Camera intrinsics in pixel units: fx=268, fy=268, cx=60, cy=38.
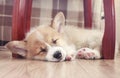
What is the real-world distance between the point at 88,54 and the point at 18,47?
0.37 m

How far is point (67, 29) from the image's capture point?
165cm

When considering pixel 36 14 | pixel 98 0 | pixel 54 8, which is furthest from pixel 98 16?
pixel 36 14

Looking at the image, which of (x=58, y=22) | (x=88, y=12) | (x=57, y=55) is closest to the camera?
(x=57, y=55)

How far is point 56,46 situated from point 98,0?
96cm

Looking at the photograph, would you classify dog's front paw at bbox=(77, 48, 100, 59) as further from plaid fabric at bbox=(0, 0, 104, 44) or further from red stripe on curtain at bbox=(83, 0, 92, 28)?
plaid fabric at bbox=(0, 0, 104, 44)

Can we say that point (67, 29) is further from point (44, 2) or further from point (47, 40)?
point (44, 2)

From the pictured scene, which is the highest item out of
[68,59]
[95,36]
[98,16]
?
[98,16]

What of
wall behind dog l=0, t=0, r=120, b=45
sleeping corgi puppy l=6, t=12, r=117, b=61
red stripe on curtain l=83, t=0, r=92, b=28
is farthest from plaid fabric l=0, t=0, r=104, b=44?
sleeping corgi puppy l=6, t=12, r=117, b=61

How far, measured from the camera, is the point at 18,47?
1404 millimetres

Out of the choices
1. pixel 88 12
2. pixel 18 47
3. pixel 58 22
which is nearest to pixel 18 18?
pixel 18 47

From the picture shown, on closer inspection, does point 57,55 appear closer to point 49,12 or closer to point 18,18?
point 18,18

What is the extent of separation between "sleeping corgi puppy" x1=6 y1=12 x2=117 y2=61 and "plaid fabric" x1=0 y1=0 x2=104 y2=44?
54 centimetres

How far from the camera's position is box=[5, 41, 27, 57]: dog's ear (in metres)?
1.39

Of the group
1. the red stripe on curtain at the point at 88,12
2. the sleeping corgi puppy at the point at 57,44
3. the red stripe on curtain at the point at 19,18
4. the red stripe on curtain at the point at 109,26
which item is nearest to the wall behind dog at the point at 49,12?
the red stripe on curtain at the point at 88,12
